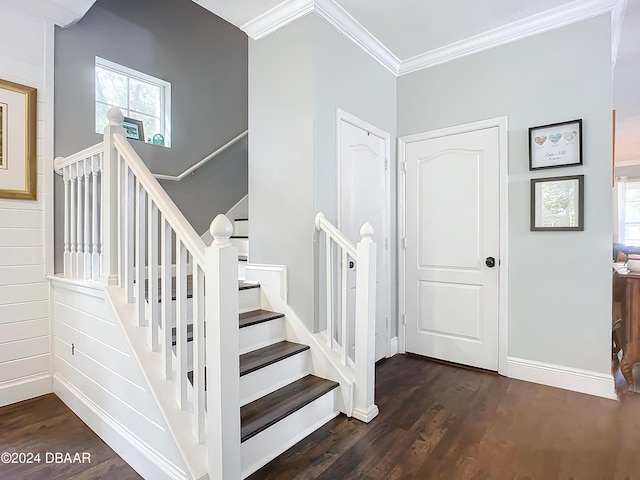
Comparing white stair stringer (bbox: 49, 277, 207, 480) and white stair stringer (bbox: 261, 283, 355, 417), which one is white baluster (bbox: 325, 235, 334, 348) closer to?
white stair stringer (bbox: 261, 283, 355, 417)

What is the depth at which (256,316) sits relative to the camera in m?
2.48

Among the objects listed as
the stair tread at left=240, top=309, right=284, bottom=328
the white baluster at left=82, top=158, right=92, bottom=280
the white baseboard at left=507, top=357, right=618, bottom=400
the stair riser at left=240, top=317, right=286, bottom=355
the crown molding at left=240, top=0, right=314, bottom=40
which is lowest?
the white baseboard at left=507, top=357, right=618, bottom=400

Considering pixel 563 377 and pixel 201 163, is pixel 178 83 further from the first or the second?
pixel 563 377

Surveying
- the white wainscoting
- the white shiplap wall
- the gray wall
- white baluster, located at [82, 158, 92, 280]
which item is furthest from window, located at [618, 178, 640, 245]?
the white shiplap wall

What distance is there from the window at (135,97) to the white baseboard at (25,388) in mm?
1882

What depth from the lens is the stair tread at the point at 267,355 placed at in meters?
2.02

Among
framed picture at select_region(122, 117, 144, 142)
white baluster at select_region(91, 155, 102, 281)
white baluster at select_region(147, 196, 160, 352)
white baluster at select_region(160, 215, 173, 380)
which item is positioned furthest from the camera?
framed picture at select_region(122, 117, 144, 142)

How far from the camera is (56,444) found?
6.34 feet

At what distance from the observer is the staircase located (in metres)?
1.46

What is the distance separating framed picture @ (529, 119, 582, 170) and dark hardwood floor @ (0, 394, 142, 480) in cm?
319

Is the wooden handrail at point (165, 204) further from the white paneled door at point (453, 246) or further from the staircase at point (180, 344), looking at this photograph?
the white paneled door at point (453, 246)

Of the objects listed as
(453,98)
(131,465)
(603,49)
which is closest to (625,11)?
(603,49)

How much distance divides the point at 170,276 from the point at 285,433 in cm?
102

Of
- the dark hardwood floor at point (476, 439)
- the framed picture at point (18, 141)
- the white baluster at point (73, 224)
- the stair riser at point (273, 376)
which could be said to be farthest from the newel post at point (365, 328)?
the framed picture at point (18, 141)
